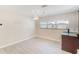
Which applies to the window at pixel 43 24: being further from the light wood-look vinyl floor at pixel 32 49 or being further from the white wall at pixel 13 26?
the light wood-look vinyl floor at pixel 32 49

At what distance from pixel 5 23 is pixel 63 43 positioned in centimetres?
312

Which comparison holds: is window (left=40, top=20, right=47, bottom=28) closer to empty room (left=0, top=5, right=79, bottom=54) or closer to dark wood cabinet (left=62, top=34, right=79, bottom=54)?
empty room (left=0, top=5, right=79, bottom=54)

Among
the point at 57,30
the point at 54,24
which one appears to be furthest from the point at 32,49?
the point at 54,24

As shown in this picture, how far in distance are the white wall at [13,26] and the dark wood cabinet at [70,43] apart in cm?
251

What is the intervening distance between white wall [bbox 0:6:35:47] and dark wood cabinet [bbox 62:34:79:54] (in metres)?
2.51

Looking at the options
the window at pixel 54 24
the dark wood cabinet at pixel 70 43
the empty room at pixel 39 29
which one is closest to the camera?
the dark wood cabinet at pixel 70 43

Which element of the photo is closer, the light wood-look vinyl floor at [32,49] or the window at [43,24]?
the light wood-look vinyl floor at [32,49]

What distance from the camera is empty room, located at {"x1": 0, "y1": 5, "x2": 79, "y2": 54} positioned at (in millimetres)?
4121

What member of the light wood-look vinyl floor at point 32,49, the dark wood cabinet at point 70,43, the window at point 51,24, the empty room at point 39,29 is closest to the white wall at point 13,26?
the empty room at point 39,29

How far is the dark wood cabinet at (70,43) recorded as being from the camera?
3855mm

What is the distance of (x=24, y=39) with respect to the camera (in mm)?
6801
